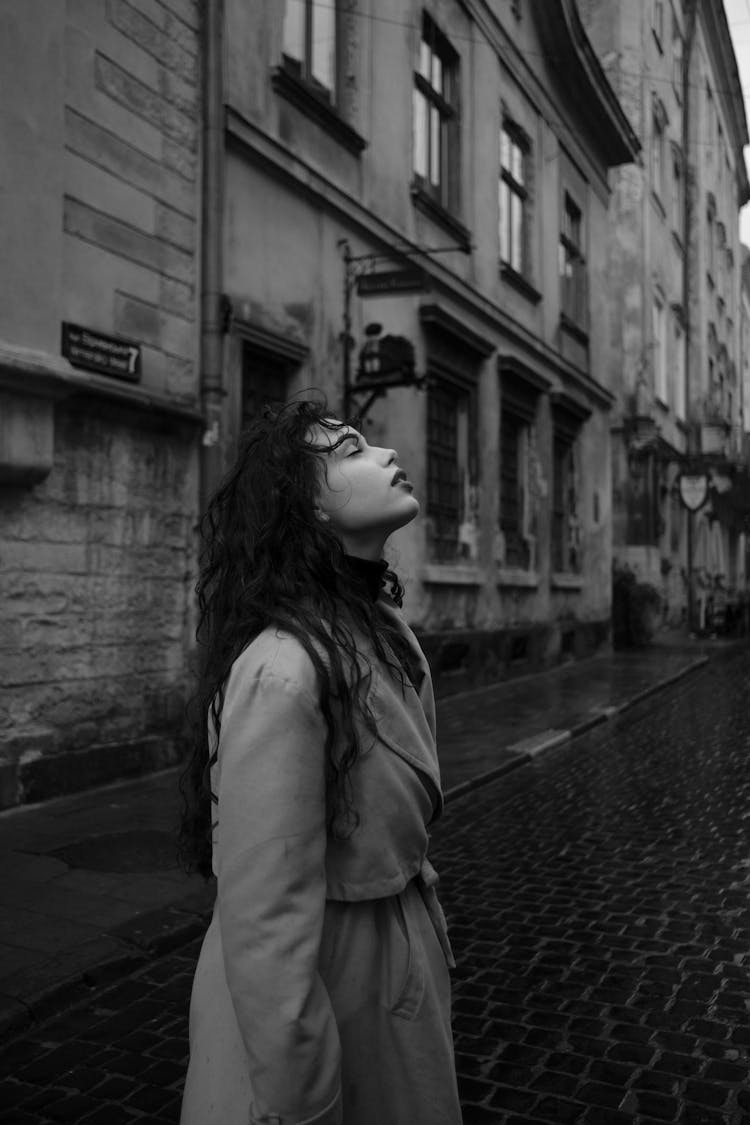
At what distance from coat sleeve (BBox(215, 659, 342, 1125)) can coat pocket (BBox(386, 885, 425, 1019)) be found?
0.15 metres

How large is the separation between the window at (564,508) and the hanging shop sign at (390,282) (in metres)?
8.09

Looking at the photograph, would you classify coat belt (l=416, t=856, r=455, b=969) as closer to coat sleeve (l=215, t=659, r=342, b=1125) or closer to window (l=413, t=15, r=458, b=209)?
coat sleeve (l=215, t=659, r=342, b=1125)

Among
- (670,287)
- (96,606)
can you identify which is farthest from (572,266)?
(96,606)

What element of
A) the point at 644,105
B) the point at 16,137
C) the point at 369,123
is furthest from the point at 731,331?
the point at 16,137

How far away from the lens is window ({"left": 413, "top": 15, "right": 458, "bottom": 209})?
12805 mm

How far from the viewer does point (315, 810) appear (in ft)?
4.75

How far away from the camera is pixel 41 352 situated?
648 centimetres

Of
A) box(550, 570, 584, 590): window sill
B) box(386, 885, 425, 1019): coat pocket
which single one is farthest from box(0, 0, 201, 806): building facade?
box(550, 570, 584, 590): window sill

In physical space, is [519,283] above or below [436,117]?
below

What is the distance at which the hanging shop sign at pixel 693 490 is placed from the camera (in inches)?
938

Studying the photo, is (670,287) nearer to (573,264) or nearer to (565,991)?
(573,264)

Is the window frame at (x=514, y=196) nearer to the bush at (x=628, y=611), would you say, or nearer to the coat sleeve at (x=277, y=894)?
the bush at (x=628, y=611)

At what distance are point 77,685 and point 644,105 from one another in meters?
21.7

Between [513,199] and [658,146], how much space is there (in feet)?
39.1
